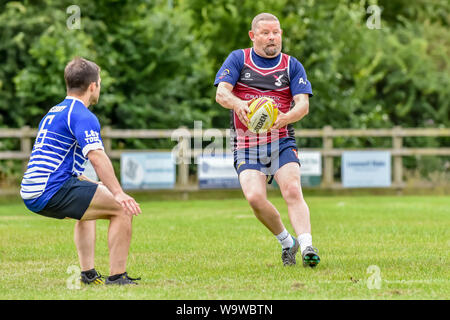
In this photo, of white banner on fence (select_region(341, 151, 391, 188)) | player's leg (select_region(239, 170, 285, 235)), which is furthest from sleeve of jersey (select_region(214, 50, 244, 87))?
white banner on fence (select_region(341, 151, 391, 188))

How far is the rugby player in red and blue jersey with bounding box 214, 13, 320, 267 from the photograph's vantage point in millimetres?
8047

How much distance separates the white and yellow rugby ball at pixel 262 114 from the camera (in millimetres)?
7777

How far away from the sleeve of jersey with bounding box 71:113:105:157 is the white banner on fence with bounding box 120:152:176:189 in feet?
45.2

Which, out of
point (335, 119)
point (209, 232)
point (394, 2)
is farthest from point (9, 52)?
point (394, 2)

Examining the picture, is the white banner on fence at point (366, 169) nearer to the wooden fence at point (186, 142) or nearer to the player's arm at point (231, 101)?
the wooden fence at point (186, 142)

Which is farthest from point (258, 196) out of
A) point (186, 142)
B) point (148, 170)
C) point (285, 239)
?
point (186, 142)

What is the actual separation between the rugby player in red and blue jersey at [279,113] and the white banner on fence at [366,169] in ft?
44.3

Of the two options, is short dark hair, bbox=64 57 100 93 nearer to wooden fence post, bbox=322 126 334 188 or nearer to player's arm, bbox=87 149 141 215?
player's arm, bbox=87 149 141 215

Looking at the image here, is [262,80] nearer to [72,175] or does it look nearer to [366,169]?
[72,175]

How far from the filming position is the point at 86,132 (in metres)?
6.28

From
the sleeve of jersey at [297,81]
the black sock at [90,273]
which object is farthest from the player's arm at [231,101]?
the black sock at [90,273]

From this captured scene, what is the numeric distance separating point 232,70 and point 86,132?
2.28 m

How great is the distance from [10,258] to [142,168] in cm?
1107

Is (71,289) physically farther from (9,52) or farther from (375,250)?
(9,52)
